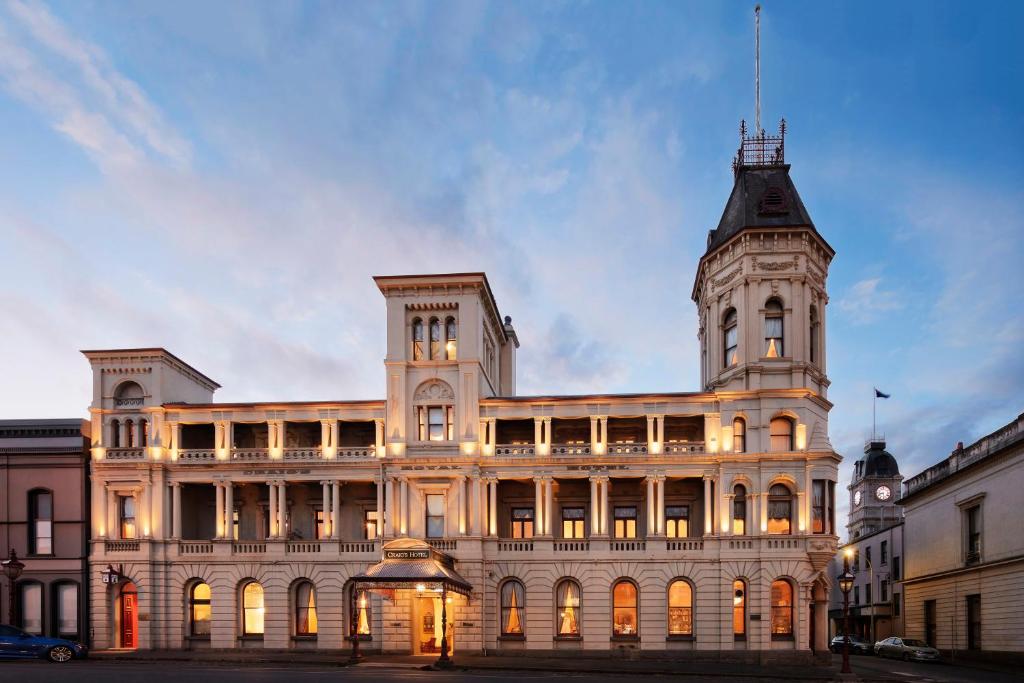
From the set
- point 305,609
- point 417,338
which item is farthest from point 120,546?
point 417,338

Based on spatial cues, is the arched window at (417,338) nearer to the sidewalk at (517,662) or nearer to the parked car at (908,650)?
the sidewalk at (517,662)

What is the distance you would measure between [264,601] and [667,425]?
2257 centimetres

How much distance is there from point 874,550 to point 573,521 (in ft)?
137

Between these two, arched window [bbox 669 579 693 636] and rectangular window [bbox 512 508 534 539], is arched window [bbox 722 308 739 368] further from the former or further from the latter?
rectangular window [bbox 512 508 534 539]

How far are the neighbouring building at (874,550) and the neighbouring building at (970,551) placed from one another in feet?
16.6

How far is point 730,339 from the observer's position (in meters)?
42.6

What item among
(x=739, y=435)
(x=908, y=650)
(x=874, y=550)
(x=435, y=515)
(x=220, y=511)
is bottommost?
(x=908, y=650)

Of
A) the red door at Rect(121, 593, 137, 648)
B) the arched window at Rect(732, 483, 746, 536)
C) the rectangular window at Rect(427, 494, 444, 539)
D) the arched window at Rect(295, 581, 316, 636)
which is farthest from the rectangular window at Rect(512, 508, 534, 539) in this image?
the red door at Rect(121, 593, 137, 648)

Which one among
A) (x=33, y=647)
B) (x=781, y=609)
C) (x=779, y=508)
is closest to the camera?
(x=33, y=647)

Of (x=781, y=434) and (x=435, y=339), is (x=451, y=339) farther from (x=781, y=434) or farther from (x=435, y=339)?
A: (x=781, y=434)

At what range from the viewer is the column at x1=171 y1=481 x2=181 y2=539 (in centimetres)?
4281

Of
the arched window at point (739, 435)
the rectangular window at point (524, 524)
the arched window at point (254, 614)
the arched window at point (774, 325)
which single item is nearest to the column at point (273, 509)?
the arched window at point (254, 614)

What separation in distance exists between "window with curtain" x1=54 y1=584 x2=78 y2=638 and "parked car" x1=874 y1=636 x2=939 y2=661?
46623 mm

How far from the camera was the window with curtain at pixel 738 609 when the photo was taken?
3975cm
